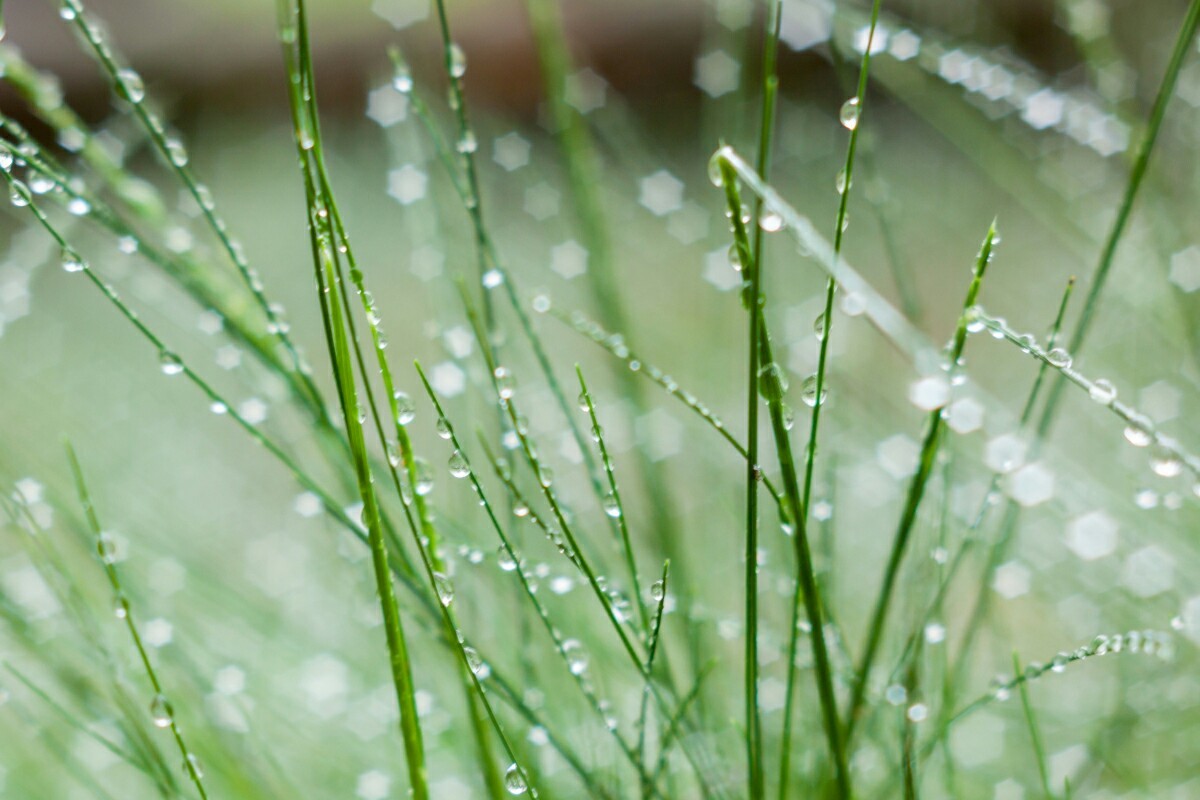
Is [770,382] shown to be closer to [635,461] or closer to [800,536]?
[800,536]

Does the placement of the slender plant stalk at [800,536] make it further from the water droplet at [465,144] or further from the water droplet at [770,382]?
the water droplet at [465,144]

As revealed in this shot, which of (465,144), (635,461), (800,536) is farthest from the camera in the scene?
(635,461)

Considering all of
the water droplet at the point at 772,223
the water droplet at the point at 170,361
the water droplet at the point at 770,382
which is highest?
the water droplet at the point at 772,223

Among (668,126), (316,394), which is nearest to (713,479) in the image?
(316,394)

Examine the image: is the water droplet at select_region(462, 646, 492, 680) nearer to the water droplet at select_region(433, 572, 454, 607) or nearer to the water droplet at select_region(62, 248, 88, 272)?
the water droplet at select_region(433, 572, 454, 607)

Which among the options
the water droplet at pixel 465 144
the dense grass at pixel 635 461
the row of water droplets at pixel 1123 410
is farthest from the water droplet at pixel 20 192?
the row of water droplets at pixel 1123 410

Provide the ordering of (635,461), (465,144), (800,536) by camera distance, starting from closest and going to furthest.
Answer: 1. (800,536)
2. (465,144)
3. (635,461)

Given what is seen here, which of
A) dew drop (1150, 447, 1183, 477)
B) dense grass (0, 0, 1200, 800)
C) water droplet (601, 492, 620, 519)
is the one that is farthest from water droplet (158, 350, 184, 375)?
dew drop (1150, 447, 1183, 477)

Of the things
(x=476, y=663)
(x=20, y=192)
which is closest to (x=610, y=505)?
(x=476, y=663)

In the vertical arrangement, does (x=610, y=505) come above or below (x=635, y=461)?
below

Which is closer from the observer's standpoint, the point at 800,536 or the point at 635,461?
the point at 800,536
